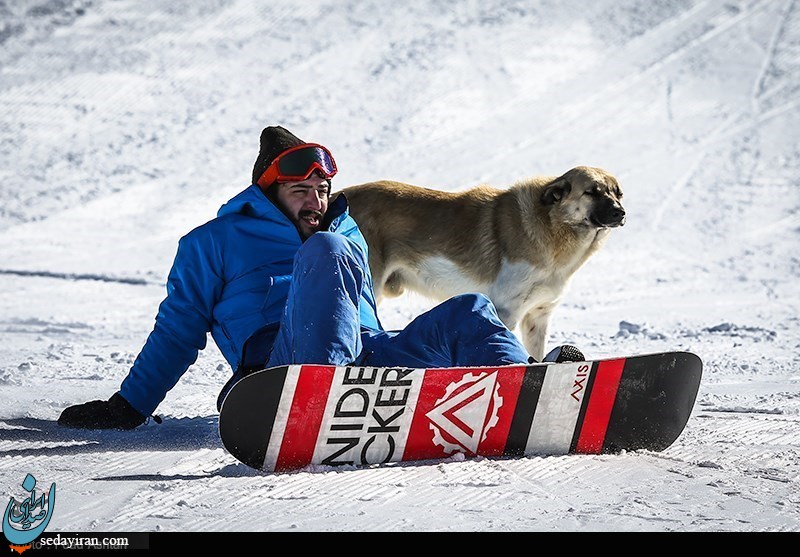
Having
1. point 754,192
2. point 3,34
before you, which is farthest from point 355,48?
point 754,192

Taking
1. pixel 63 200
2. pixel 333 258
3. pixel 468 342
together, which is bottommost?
pixel 63 200

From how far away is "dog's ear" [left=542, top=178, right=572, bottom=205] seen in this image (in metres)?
6.33

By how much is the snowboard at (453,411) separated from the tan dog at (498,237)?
2725mm

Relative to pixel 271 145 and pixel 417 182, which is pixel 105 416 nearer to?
pixel 271 145

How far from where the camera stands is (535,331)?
641cm

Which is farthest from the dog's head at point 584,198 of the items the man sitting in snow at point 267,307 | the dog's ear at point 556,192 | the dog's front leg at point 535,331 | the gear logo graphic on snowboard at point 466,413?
the gear logo graphic on snowboard at point 466,413

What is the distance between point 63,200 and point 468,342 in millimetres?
9855

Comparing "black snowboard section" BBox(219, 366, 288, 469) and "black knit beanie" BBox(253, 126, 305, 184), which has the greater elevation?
"black knit beanie" BBox(253, 126, 305, 184)

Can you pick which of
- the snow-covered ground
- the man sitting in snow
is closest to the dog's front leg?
the snow-covered ground

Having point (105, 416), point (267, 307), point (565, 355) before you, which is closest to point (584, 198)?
point (565, 355)

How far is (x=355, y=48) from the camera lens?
16.7 metres

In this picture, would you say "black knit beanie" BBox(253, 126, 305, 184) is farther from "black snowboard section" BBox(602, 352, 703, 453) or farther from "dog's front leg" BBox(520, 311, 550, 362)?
"dog's front leg" BBox(520, 311, 550, 362)

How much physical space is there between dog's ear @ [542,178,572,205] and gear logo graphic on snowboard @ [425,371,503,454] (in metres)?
3.28
